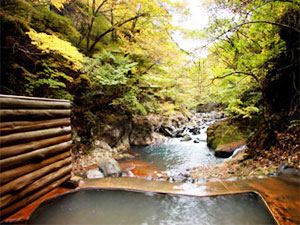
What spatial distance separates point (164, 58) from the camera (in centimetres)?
868

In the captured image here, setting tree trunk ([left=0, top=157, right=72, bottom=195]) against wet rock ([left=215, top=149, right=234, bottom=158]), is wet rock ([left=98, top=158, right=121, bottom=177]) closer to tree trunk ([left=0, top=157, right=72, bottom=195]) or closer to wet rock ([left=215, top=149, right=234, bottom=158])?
tree trunk ([left=0, top=157, right=72, bottom=195])

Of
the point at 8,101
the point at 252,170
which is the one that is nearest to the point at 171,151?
the point at 252,170

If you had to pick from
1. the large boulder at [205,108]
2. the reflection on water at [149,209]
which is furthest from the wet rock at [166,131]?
the large boulder at [205,108]

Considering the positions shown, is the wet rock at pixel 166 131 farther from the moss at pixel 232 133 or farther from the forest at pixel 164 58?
the forest at pixel 164 58

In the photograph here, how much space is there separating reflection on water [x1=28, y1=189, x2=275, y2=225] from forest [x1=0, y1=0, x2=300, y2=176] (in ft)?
8.82

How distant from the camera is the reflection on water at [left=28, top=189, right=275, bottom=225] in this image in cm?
276

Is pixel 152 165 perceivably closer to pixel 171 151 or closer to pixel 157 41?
pixel 171 151

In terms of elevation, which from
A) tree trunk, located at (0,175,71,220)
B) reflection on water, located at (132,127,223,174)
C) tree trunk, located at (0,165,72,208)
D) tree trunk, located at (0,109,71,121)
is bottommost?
reflection on water, located at (132,127,223,174)

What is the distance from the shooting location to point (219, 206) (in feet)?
10.3

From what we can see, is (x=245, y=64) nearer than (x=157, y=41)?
Yes

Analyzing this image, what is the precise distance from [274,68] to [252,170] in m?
3.99

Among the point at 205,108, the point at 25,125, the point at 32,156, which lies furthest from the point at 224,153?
the point at 205,108

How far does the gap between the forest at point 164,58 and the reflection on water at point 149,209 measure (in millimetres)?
2687

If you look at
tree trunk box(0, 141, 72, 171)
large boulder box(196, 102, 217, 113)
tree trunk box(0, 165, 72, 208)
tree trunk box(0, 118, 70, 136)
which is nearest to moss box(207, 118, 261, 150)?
tree trunk box(0, 165, 72, 208)
